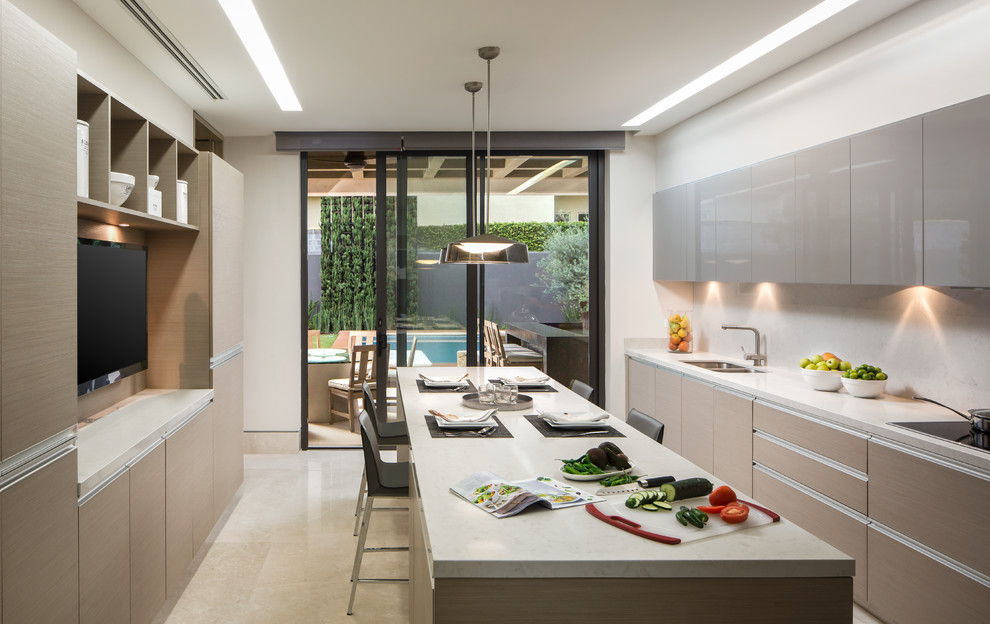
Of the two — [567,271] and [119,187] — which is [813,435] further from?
[119,187]

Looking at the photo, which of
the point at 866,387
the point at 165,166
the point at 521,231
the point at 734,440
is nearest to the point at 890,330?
the point at 866,387

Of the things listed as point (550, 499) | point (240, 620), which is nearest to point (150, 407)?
point (240, 620)

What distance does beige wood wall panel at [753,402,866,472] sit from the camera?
294cm

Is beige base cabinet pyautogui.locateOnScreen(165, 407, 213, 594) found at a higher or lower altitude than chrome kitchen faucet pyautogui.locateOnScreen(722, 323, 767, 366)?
lower

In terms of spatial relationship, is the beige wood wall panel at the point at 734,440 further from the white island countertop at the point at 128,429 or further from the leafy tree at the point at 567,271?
the white island countertop at the point at 128,429

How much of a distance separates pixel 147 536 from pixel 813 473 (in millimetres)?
2988

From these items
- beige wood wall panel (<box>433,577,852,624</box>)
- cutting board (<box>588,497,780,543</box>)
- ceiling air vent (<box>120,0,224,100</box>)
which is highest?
ceiling air vent (<box>120,0,224,100</box>)

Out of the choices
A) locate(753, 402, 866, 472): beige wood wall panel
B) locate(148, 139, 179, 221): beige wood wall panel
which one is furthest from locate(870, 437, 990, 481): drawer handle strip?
locate(148, 139, 179, 221): beige wood wall panel

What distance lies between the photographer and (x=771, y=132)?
4.24m

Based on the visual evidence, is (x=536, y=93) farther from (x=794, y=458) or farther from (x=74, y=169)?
(x=74, y=169)

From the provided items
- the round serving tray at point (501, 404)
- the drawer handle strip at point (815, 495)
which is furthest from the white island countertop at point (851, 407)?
the round serving tray at point (501, 404)

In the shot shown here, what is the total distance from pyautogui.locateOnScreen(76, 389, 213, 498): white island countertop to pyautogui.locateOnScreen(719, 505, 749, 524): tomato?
1.90 meters

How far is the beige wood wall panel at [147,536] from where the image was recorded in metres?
2.54

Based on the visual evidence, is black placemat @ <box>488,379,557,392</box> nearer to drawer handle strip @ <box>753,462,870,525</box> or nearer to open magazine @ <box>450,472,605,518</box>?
drawer handle strip @ <box>753,462,870,525</box>
